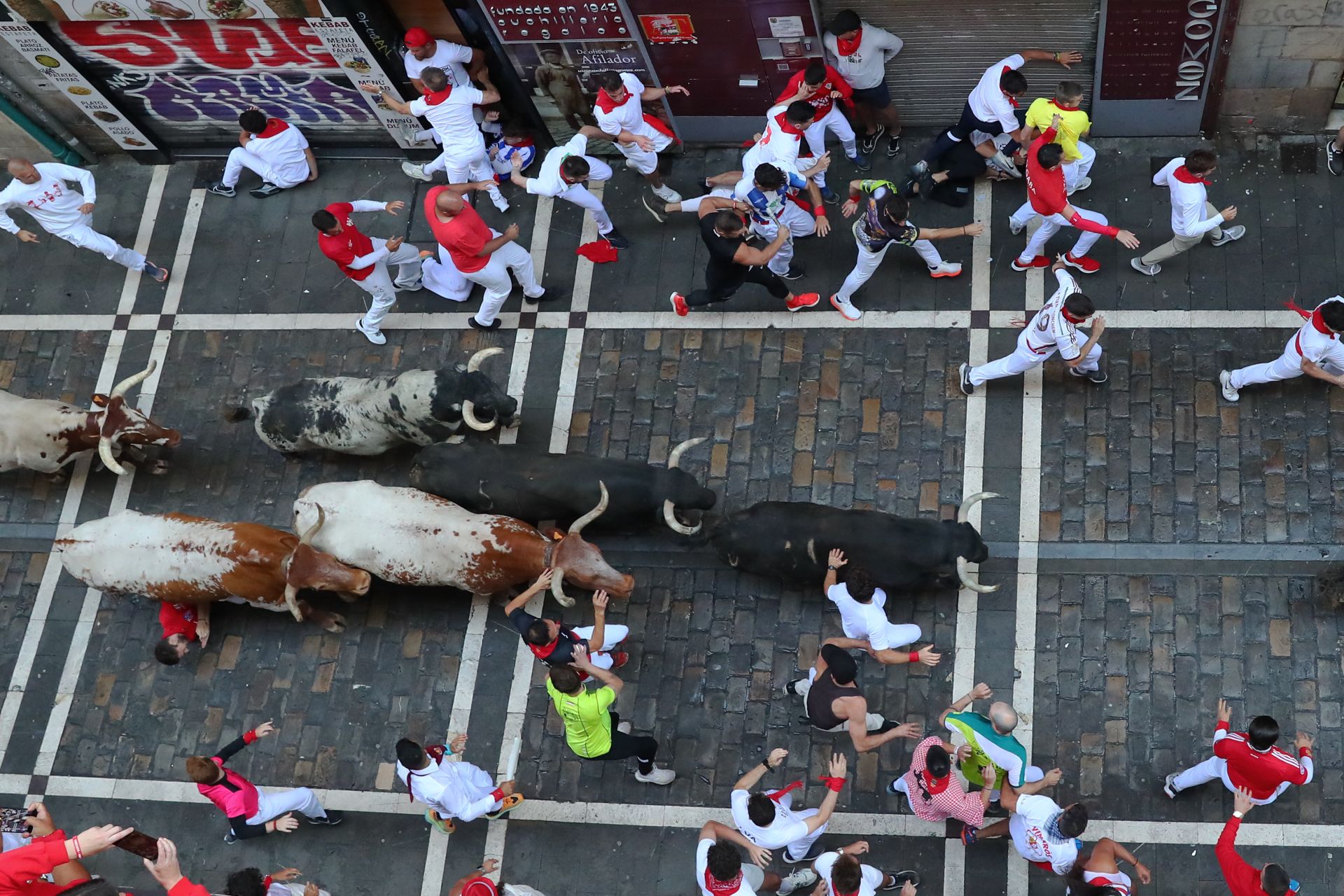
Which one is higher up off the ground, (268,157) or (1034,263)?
(268,157)

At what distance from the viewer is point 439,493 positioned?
12312 mm

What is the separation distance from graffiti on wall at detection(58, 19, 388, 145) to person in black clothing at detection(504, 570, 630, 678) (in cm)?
678

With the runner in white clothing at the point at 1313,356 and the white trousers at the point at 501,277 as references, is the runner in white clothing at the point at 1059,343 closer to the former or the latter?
the runner in white clothing at the point at 1313,356

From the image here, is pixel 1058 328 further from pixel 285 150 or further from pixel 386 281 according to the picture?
pixel 285 150

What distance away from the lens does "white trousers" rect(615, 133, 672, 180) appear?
45.7 feet

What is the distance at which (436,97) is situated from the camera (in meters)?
13.6

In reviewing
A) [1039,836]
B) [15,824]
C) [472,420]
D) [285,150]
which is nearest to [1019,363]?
[1039,836]

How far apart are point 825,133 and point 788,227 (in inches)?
69.9

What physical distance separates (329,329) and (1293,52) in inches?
430

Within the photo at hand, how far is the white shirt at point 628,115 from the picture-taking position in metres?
13.5

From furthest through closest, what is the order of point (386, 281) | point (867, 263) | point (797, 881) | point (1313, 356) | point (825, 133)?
point (825, 133)
point (386, 281)
point (867, 263)
point (1313, 356)
point (797, 881)

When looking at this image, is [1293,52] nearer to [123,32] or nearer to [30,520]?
[123,32]

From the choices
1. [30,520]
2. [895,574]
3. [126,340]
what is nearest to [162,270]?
[126,340]

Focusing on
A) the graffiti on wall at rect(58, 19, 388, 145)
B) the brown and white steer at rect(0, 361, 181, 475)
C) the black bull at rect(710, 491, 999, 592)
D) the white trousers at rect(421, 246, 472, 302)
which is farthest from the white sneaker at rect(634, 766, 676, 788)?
the graffiti on wall at rect(58, 19, 388, 145)
